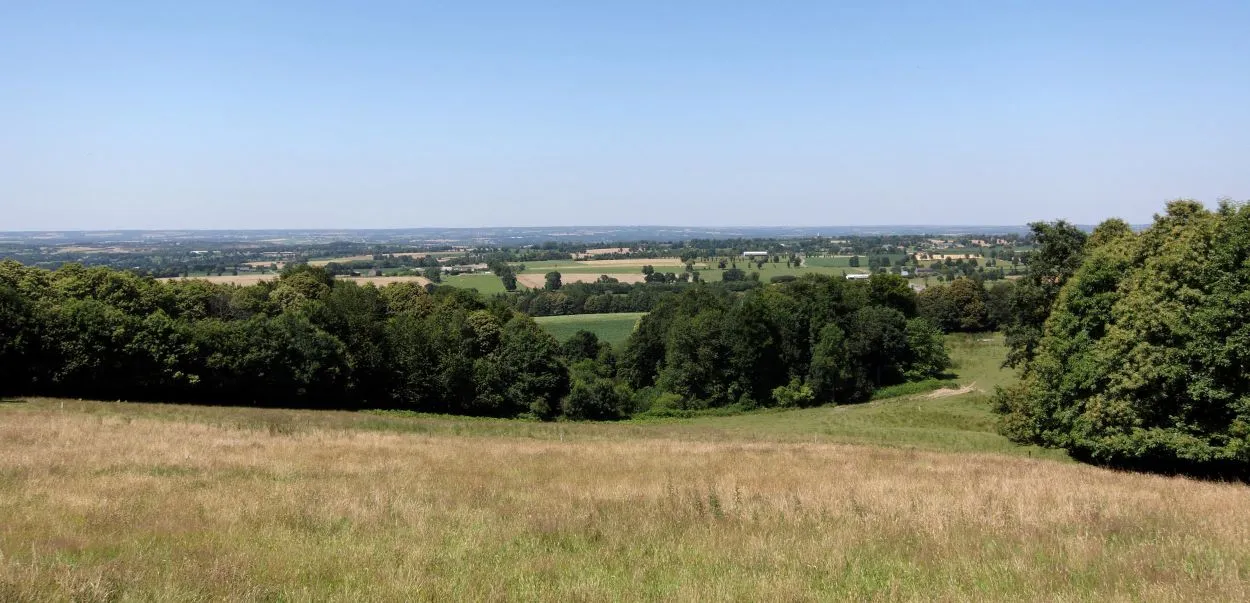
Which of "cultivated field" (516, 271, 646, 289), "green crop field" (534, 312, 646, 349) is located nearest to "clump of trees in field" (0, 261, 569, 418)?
"green crop field" (534, 312, 646, 349)

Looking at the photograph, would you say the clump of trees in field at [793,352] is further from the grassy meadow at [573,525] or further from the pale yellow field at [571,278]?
the pale yellow field at [571,278]

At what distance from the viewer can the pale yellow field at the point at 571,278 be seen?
489ft

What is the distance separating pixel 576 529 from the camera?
426 inches

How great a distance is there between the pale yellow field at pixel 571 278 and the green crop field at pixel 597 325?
28416mm

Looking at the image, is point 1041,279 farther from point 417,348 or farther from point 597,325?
point 597,325

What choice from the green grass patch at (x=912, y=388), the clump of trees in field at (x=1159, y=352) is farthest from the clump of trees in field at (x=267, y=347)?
the clump of trees in field at (x=1159, y=352)

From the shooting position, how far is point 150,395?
44125 mm

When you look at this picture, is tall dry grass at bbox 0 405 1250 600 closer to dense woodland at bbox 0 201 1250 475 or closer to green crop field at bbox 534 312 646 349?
dense woodland at bbox 0 201 1250 475

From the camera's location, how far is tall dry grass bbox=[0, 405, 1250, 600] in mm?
7520

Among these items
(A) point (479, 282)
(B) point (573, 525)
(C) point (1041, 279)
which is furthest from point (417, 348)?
(A) point (479, 282)

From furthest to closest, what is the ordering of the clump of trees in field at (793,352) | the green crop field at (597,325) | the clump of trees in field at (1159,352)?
the green crop field at (597,325) → the clump of trees in field at (793,352) → the clump of trees in field at (1159,352)

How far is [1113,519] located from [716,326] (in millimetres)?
57805

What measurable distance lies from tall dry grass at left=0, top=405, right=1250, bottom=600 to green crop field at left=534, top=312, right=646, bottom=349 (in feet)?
235

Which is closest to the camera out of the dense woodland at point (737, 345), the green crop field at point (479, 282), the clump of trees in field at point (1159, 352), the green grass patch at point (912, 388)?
the clump of trees in field at point (1159, 352)
